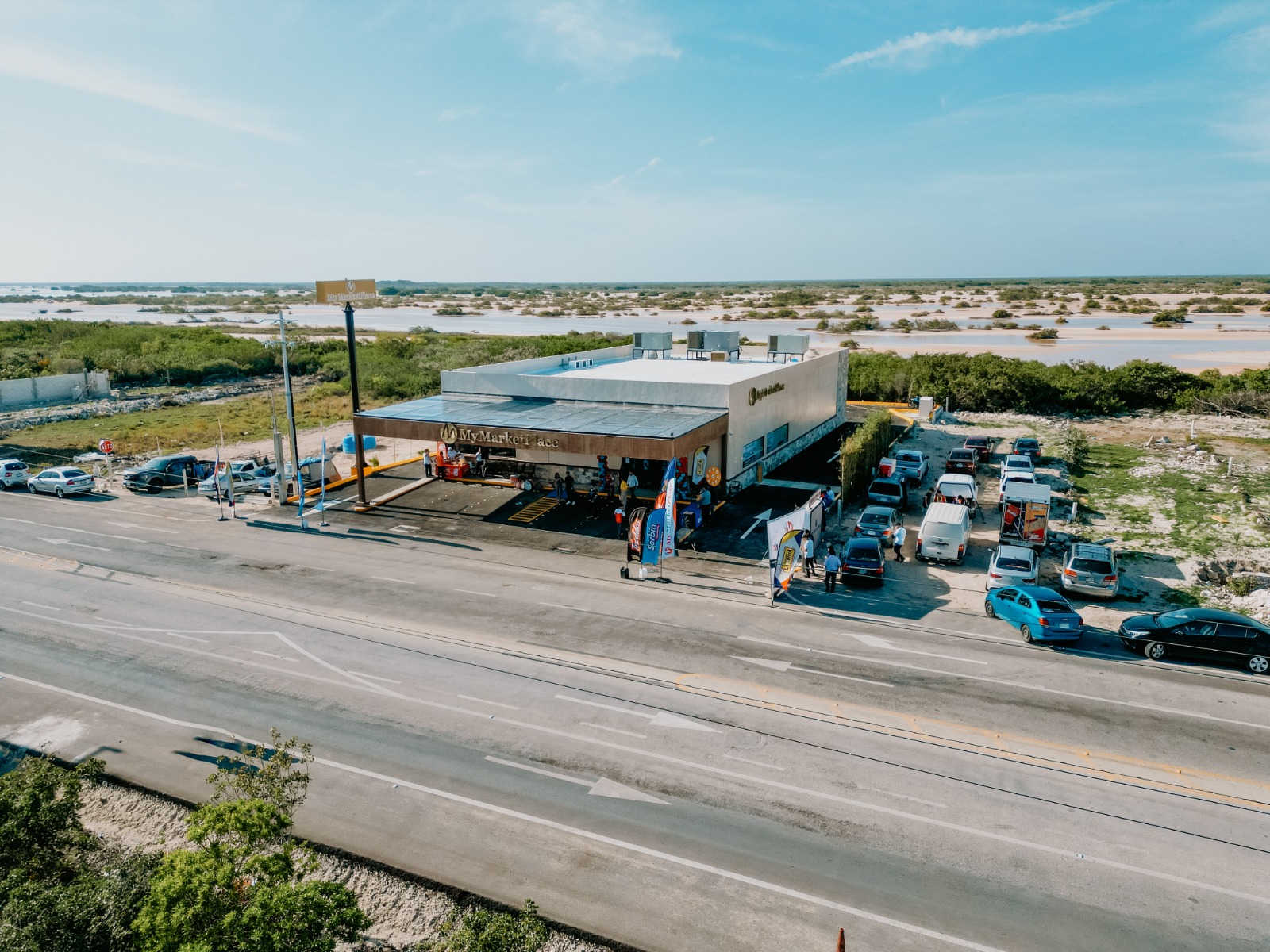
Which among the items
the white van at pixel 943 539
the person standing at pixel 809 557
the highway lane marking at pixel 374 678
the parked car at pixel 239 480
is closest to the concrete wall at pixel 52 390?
the parked car at pixel 239 480

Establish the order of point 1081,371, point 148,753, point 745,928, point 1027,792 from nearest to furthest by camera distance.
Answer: point 745,928
point 1027,792
point 148,753
point 1081,371

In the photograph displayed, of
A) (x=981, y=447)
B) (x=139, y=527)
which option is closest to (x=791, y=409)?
(x=981, y=447)

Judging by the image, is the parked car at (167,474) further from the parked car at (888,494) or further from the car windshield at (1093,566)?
the car windshield at (1093,566)

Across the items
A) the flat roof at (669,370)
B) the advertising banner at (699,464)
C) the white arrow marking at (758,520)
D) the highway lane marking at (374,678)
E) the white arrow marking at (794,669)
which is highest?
the flat roof at (669,370)

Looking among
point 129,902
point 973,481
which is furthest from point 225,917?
point 973,481

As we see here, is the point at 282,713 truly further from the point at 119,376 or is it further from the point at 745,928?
the point at 119,376

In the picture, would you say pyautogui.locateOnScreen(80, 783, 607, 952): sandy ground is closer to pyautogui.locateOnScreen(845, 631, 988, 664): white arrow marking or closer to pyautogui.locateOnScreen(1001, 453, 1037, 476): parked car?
pyautogui.locateOnScreen(845, 631, 988, 664): white arrow marking
